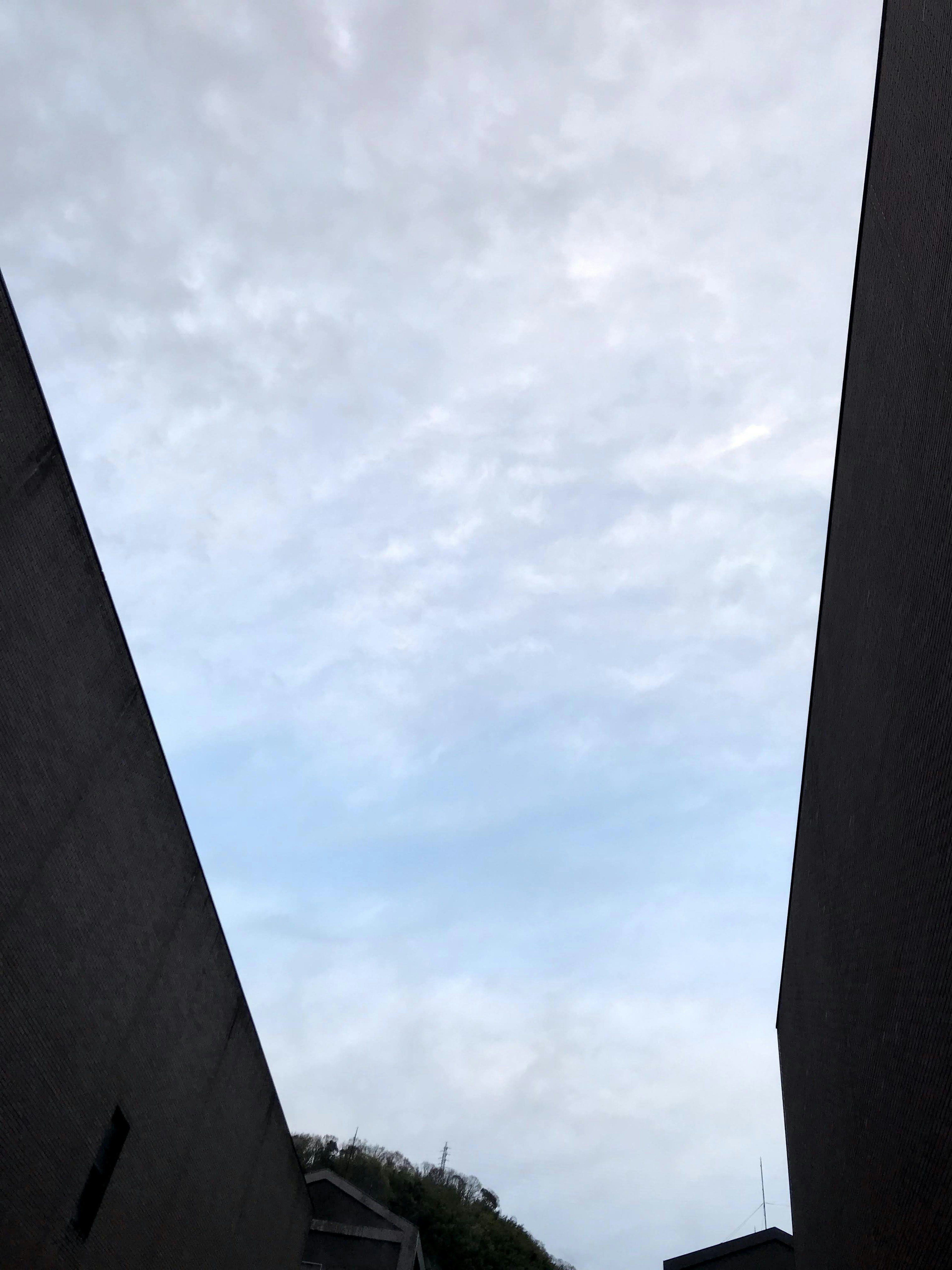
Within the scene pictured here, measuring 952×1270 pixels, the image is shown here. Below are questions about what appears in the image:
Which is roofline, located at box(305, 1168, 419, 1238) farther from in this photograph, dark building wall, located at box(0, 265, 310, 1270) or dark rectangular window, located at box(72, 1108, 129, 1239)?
dark rectangular window, located at box(72, 1108, 129, 1239)

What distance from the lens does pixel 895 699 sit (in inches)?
462

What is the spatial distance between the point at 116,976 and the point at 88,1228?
Result: 3931mm

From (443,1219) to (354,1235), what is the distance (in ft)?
86.9

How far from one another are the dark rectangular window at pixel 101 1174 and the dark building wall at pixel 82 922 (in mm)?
112

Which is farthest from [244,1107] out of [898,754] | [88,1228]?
[898,754]

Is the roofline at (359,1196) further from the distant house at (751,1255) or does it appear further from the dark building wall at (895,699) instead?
the dark building wall at (895,699)

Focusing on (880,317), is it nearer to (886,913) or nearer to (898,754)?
(898,754)

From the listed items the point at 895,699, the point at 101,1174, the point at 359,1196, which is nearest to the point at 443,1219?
the point at 359,1196

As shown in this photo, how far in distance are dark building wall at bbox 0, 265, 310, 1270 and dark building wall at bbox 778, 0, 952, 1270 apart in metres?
10.7

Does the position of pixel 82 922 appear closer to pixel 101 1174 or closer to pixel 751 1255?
pixel 101 1174

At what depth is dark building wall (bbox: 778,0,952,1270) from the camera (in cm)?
977

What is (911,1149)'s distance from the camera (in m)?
11.4

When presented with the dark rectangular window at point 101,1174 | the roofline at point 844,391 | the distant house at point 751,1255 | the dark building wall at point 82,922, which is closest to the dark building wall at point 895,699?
the roofline at point 844,391

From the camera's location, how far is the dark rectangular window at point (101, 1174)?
590 inches
